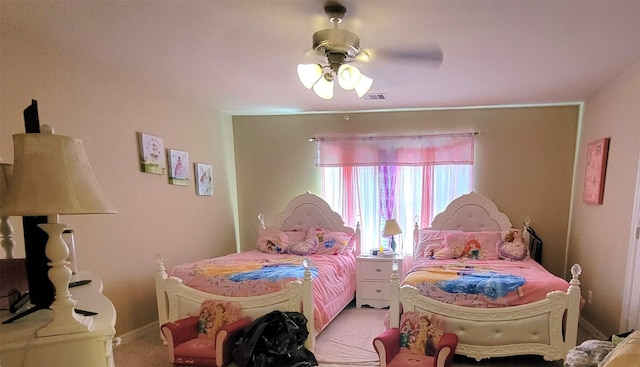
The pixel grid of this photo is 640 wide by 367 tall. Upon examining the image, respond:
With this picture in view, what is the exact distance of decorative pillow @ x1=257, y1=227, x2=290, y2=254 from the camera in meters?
3.78

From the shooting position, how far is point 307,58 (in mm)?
2375

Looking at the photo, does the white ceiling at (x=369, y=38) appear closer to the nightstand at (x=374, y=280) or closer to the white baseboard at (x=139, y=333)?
the nightstand at (x=374, y=280)

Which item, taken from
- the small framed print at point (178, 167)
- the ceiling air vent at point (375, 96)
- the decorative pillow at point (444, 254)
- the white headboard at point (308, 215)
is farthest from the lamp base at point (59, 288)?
the white headboard at point (308, 215)

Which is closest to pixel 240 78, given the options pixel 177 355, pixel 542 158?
pixel 177 355

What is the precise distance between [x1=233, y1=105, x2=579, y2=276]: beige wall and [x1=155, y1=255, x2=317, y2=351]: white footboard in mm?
1972

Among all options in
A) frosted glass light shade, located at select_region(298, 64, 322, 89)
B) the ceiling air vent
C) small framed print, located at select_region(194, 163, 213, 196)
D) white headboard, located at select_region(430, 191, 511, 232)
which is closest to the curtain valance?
white headboard, located at select_region(430, 191, 511, 232)

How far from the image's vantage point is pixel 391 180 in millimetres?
4137

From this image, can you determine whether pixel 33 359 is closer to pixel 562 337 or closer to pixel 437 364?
pixel 437 364

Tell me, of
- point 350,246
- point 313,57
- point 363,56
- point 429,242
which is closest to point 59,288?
point 313,57

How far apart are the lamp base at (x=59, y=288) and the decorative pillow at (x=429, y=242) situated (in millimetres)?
3123

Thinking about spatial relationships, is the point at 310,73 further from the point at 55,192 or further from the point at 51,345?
the point at 51,345

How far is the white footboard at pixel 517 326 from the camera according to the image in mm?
2271

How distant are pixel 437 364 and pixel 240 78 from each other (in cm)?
272

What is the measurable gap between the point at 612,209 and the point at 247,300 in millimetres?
3202
